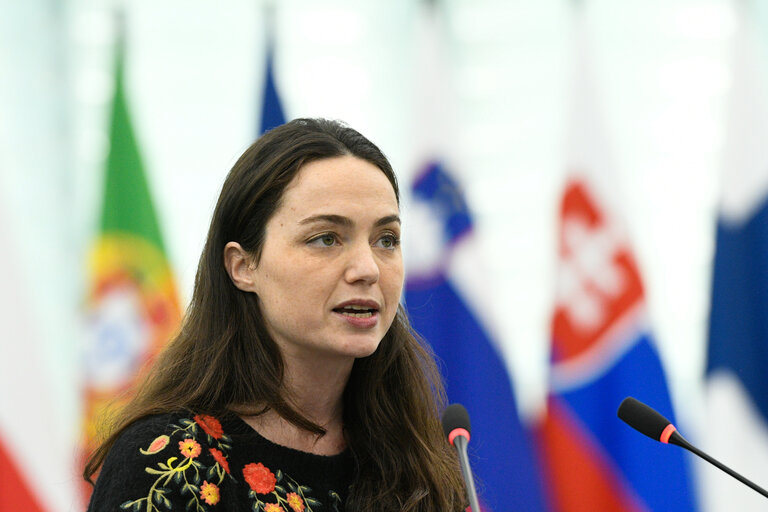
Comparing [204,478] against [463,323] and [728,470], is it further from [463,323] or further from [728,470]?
[463,323]

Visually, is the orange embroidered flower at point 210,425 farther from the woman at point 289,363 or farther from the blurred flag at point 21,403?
the blurred flag at point 21,403

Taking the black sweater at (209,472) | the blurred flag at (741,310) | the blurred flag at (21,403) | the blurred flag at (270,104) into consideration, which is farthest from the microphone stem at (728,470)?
the blurred flag at (21,403)

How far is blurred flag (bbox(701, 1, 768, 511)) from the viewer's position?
373 centimetres

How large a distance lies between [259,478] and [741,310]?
270cm

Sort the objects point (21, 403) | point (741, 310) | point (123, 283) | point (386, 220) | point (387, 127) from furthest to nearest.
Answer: point (387, 127) → point (21, 403) → point (123, 283) → point (741, 310) → point (386, 220)

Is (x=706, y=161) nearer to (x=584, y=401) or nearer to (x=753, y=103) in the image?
(x=753, y=103)

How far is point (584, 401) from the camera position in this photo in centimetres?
400

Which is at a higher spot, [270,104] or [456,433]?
[270,104]

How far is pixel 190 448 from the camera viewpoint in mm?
1585

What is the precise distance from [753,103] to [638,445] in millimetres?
1518

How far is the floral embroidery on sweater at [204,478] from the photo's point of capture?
59.2 inches

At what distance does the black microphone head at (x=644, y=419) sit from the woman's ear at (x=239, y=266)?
715 mm

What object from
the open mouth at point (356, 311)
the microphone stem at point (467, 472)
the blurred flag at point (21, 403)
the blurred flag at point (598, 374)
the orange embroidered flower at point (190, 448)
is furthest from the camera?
the blurred flag at point (21, 403)

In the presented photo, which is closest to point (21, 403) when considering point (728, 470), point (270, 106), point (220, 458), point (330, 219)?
point (270, 106)
